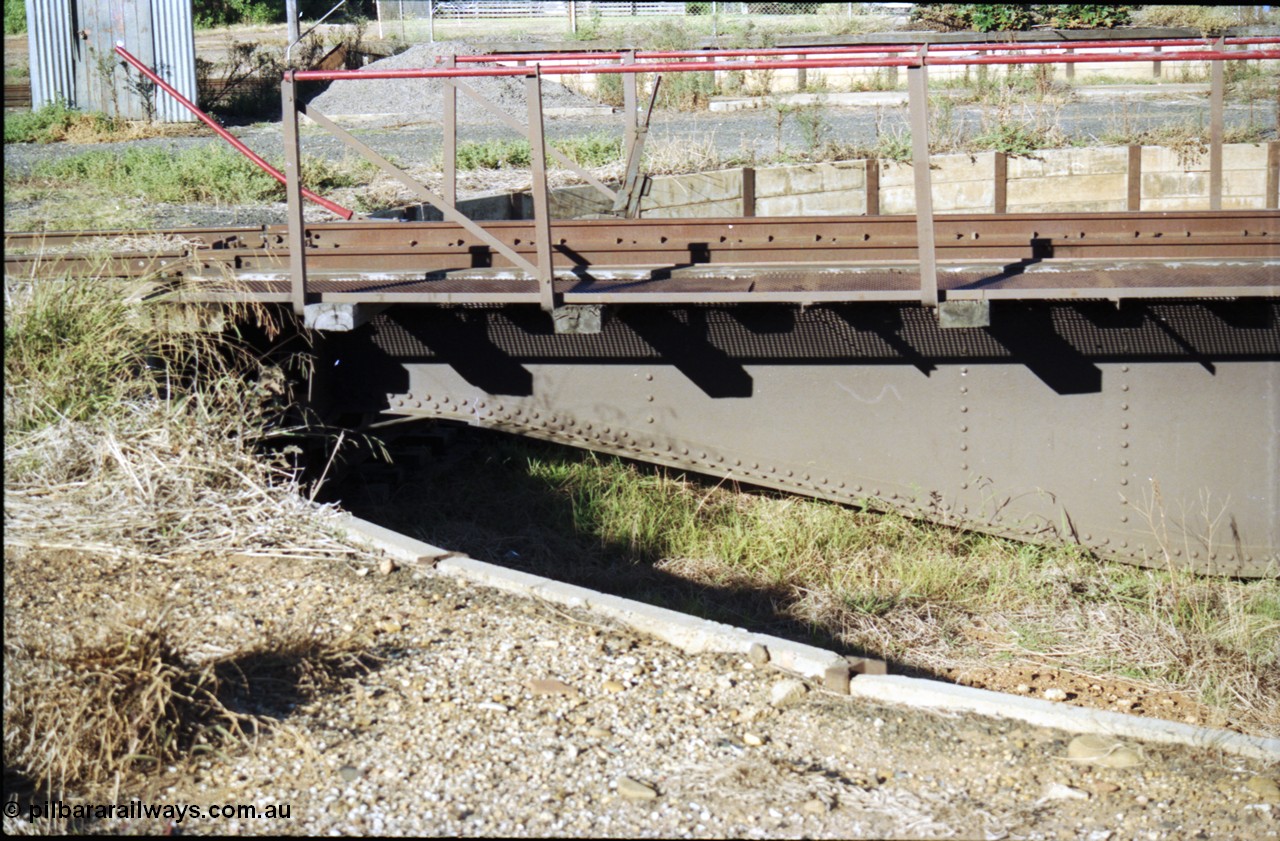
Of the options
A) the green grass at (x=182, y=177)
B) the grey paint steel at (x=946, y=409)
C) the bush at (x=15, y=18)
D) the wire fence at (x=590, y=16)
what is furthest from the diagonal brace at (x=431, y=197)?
the bush at (x=15, y=18)

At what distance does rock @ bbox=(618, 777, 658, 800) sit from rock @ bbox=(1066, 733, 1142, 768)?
1.39m

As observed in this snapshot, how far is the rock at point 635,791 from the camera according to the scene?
335 centimetres

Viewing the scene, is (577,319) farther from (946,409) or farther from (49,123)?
(49,123)

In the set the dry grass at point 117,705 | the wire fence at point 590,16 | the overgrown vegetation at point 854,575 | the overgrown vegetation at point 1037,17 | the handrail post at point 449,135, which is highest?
the wire fence at point 590,16

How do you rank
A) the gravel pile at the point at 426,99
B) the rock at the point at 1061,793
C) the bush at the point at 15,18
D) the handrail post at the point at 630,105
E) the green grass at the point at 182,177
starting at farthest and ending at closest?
the bush at the point at 15,18, the gravel pile at the point at 426,99, the green grass at the point at 182,177, the handrail post at the point at 630,105, the rock at the point at 1061,793

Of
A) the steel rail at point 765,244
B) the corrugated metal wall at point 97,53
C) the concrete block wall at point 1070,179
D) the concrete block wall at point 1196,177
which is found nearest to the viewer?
the steel rail at point 765,244

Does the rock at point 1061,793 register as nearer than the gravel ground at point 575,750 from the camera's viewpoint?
No

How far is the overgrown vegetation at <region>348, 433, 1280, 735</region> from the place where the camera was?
527 centimetres

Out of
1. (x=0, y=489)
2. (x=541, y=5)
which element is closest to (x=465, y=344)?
(x=0, y=489)

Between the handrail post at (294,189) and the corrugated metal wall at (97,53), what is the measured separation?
12.4m

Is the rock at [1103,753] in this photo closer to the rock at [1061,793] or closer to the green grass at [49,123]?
the rock at [1061,793]

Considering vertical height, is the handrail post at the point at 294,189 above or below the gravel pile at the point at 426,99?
below

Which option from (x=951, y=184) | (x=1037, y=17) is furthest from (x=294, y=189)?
(x=1037, y=17)

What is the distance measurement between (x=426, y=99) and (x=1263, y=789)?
17.7 m
